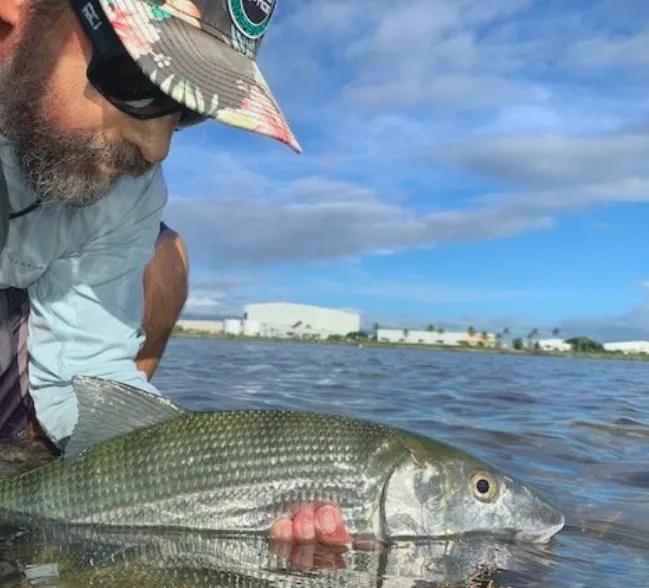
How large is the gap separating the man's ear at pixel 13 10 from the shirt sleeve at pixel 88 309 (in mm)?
1135

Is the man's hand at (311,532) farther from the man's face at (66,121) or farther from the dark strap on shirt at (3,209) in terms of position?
the dark strap on shirt at (3,209)

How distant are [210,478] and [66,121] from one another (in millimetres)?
1681

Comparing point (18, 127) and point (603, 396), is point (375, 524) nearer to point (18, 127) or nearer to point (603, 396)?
point (18, 127)

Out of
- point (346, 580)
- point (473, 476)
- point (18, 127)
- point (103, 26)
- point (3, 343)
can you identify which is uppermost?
point (103, 26)

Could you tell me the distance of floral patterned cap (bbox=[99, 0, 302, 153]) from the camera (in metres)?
3.09

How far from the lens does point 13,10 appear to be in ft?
11.6

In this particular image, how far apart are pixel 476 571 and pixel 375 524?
1.81 ft

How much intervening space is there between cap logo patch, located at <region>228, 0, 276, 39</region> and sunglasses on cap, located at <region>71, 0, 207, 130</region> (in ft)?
1.42

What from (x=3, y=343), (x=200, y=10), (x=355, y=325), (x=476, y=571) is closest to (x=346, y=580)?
(x=476, y=571)

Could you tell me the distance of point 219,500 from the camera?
366 cm

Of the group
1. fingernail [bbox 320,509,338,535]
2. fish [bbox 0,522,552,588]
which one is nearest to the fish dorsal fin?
fish [bbox 0,522,552,588]

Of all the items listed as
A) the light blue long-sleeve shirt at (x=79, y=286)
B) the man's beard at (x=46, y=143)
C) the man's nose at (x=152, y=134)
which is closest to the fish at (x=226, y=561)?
the light blue long-sleeve shirt at (x=79, y=286)

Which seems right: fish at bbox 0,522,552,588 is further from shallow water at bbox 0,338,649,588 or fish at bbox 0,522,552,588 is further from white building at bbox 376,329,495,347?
white building at bbox 376,329,495,347

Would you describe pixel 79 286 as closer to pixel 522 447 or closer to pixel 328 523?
pixel 328 523
